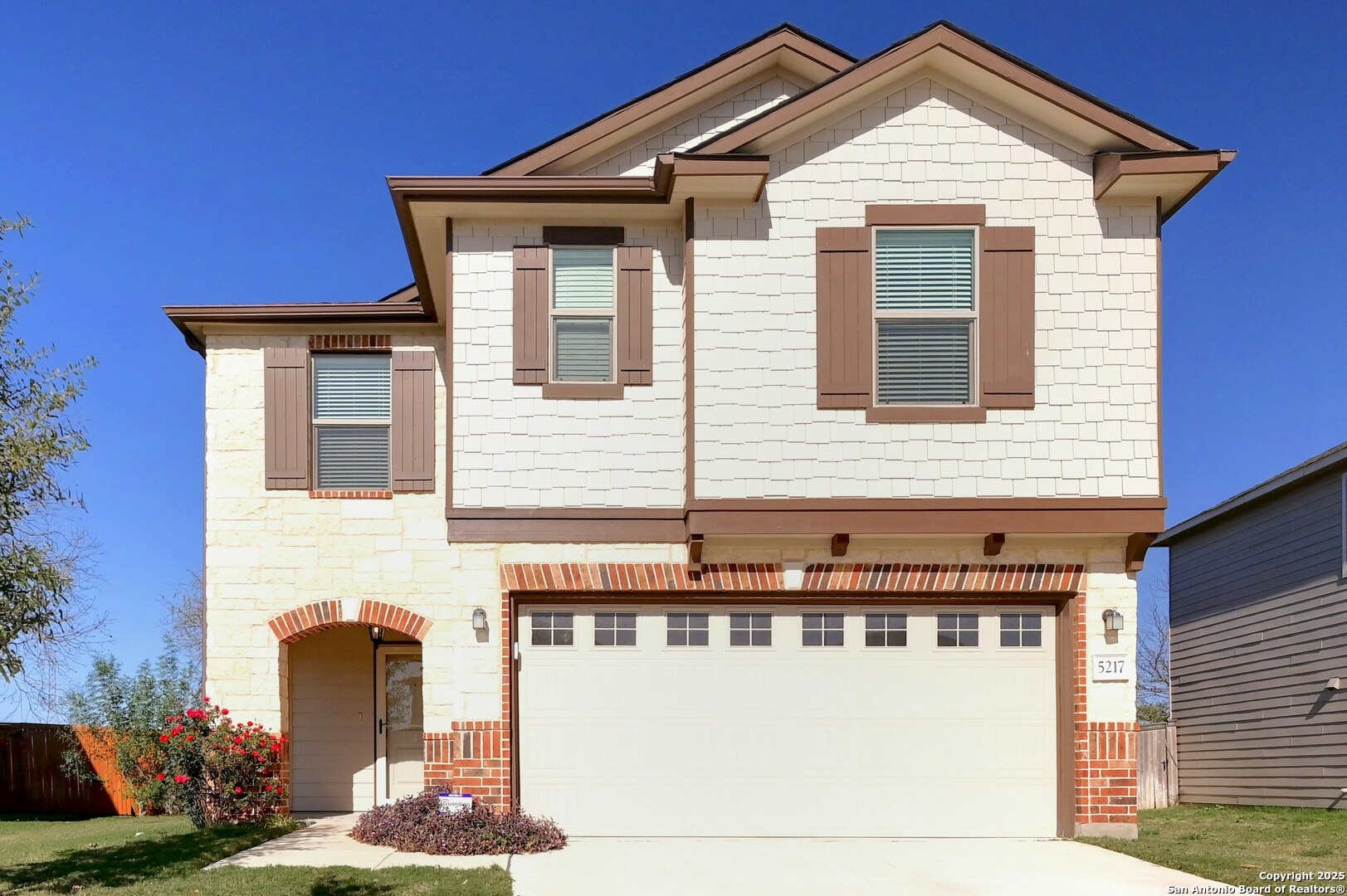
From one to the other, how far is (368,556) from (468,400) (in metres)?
2.48

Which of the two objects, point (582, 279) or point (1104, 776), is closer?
point (1104, 776)

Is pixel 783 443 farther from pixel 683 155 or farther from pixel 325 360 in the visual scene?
pixel 325 360

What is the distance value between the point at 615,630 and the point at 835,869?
3.19m

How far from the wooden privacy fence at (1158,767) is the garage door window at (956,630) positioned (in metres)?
9.76

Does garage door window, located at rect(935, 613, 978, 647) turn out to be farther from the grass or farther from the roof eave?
the roof eave

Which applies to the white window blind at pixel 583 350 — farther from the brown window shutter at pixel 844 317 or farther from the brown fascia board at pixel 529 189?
the brown window shutter at pixel 844 317

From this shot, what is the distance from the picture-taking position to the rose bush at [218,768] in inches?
492

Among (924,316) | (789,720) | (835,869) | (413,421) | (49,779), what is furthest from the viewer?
(49,779)

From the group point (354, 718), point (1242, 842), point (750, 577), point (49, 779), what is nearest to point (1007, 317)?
point (750, 577)

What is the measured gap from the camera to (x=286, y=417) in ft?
44.4

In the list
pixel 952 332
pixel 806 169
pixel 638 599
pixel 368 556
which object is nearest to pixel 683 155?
pixel 806 169

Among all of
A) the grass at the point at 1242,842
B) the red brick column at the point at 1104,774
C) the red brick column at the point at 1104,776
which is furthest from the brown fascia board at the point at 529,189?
the grass at the point at 1242,842

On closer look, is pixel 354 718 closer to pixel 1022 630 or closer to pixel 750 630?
pixel 750 630

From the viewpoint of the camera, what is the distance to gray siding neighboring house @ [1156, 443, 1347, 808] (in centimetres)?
1622
